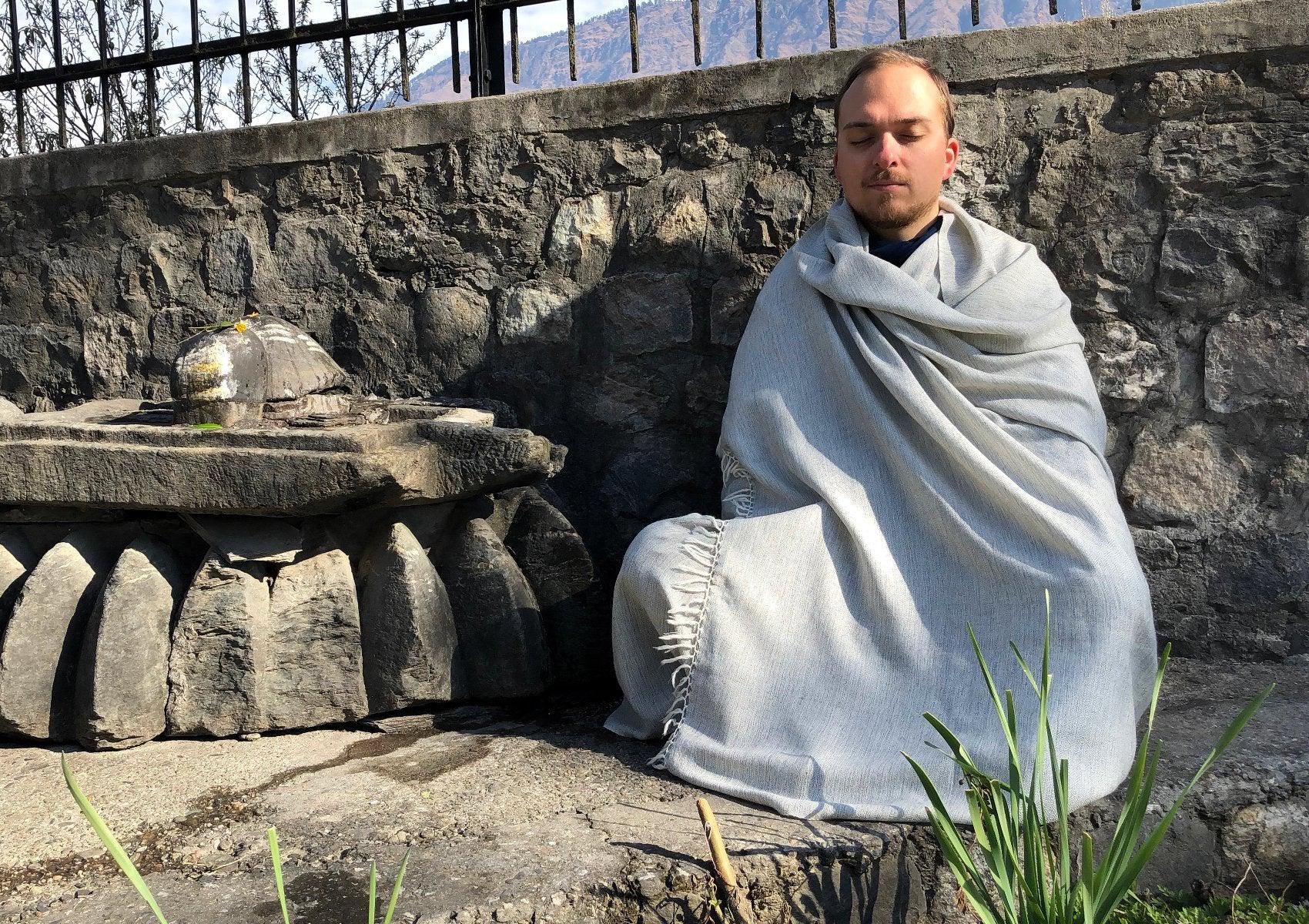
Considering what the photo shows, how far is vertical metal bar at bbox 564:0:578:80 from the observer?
332 cm

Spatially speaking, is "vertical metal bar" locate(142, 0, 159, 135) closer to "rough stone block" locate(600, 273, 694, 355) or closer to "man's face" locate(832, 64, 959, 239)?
"rough stone block" locate(600, 273, 694, 355)

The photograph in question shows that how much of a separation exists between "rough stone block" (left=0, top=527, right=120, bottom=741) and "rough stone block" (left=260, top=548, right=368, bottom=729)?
43 cm

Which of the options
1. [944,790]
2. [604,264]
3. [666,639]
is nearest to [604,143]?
[604,264]

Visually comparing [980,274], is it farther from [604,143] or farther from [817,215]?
[604,143]

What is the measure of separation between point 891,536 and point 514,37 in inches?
74.9

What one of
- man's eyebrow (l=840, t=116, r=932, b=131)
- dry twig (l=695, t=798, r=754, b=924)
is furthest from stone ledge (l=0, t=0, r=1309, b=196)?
dry twig (l=695, t=798, r=754, b=924)

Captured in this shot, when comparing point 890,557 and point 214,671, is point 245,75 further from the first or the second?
point 890,557

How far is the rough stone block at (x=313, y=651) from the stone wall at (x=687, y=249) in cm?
76

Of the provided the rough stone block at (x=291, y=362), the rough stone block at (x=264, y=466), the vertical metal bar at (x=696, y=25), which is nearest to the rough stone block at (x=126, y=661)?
the rough stone block at (x=264, y=466)

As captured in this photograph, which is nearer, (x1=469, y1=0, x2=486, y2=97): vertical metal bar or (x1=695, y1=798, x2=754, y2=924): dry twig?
(x1=695, y1=798, x2=754, y2=924): dry twig

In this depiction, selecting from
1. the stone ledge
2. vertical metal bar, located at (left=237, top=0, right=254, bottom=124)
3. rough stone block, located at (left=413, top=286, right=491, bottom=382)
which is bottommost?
rough stone block, located at (left=413, top=286, right=491, bottom=382)

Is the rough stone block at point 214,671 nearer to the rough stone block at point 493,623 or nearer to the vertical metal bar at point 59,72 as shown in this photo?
the rough stone block at point 493,623

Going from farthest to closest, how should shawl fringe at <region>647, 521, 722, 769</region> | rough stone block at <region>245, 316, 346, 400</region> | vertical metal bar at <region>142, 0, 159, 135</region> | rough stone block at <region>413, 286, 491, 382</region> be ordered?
vertical metal bar at <region>142, 0, 159, 135</region>, rough stone block at <region>413, 286, 491, 382</region>, rough stone block at <region>245, 316, 346, 400</region>, shawl fringe at <region>647, 521, 722, 769</region>

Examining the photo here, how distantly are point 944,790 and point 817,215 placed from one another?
1.57 meters
